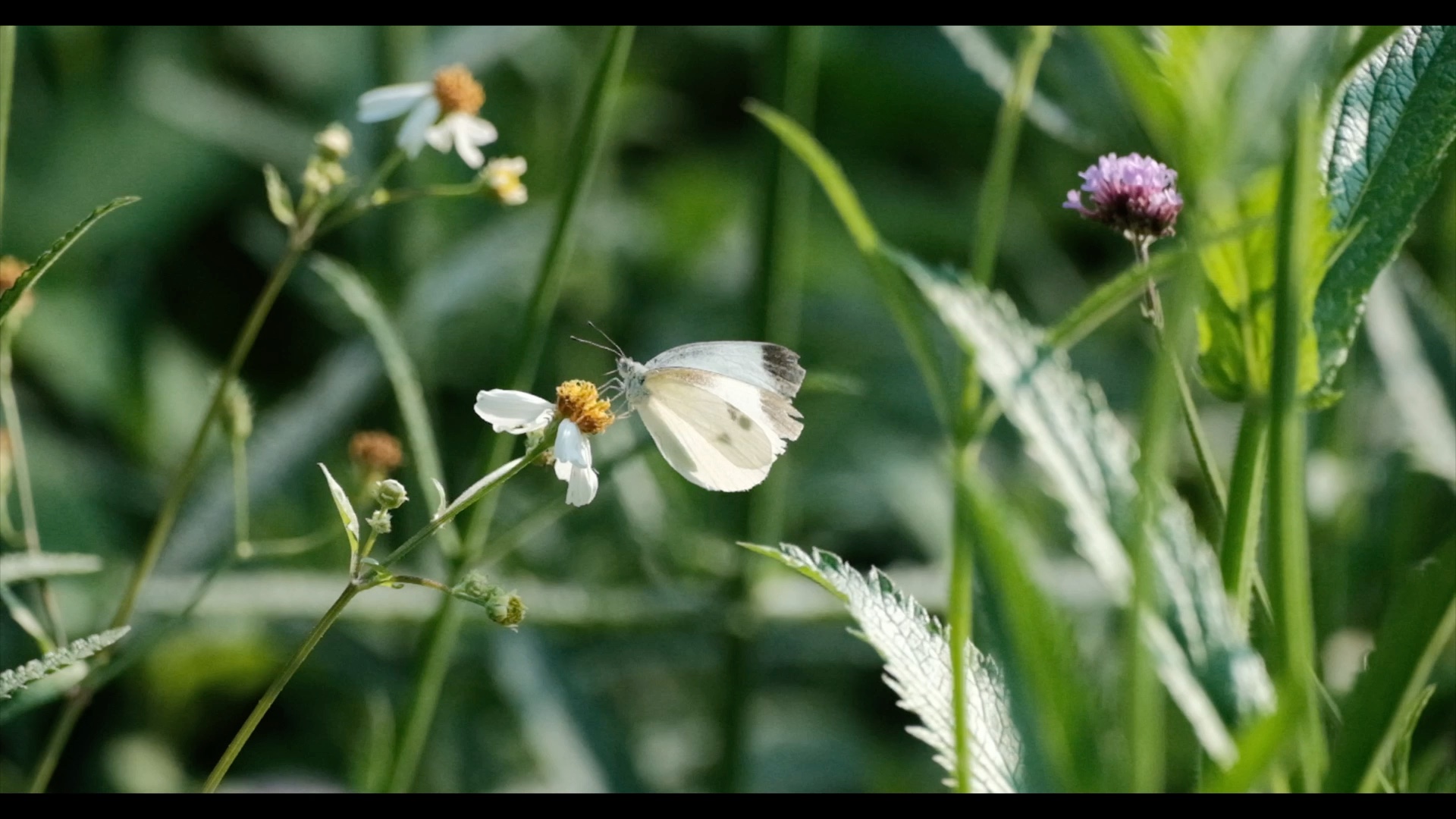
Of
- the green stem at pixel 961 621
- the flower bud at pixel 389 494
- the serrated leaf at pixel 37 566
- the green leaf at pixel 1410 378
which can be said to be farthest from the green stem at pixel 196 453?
the green leaf at pixel 1410 378

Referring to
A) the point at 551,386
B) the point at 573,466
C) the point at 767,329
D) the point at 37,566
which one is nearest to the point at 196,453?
the point at 37,566

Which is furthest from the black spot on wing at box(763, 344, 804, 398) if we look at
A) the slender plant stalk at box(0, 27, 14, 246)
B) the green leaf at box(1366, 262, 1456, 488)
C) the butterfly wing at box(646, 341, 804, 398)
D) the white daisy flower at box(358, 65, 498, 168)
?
the green leaf at box(1366, 262, 1456, 488)

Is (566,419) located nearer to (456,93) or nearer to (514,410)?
(514,410)

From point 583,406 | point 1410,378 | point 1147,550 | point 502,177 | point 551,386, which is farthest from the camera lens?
point 551,386

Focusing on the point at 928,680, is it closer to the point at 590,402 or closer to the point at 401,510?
the point at 590,402

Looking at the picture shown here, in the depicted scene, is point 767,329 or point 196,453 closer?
point 196,453
